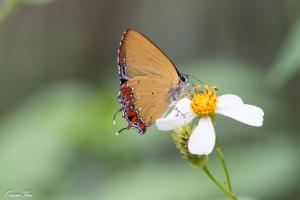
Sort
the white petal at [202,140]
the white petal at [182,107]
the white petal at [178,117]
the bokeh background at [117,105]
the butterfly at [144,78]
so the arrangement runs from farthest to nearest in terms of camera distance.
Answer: the bokeh background at [117,105] → the butterfly at [144,78] → the white petal at [182,107] → the white petal at [178,117] → the white petal at [202,140]

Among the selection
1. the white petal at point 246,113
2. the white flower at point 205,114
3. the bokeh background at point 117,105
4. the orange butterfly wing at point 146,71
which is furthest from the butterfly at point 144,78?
the bokeh background at point 117,105

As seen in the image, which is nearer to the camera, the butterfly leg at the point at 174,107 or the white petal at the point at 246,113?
the white petal at the point at 246,113

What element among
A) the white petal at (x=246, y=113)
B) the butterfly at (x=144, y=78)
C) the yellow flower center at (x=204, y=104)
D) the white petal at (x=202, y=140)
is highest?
the butterfly at (x=144, y=78)

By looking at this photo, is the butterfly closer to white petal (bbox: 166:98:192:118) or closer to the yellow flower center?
white petal (bbox: 166:98:192:118)

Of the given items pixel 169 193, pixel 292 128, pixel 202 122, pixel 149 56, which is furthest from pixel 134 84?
pixel 292 128

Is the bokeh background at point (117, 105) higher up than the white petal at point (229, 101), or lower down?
higher up

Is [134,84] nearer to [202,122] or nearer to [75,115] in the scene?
[202,122]

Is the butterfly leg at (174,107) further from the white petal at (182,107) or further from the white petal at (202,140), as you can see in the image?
the white petal at (202,140)
